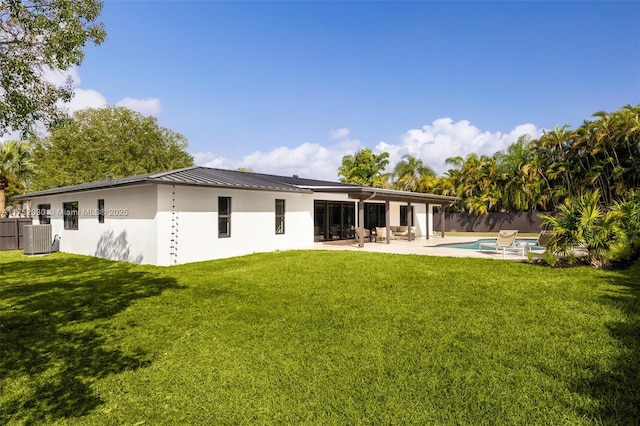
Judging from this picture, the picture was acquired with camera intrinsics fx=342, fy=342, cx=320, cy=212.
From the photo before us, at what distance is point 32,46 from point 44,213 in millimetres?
15842

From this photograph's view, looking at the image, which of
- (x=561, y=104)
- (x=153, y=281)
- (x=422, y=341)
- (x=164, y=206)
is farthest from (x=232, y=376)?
(x=561, y=104)

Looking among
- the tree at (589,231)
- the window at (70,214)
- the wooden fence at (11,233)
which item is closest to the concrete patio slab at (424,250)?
the tree at (589,231)

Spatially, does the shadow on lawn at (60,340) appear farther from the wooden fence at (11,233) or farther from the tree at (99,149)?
the tree at (99,149)

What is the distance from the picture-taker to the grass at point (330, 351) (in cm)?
347

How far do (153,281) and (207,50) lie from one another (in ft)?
42.1

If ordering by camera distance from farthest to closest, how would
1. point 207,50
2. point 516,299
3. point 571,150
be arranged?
point 571,150 → point 207,50 → point 516,299

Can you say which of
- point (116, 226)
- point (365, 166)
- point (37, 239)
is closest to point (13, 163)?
point (37, 239)

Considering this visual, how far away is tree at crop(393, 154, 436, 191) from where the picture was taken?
3797 centimetres

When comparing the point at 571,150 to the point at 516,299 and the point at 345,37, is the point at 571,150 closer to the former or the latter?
the point at 345,37

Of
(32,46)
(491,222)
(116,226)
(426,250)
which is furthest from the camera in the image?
(491,222)

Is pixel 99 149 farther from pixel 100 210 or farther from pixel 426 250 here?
pixel 426 250

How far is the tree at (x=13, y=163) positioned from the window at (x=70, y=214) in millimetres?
24032

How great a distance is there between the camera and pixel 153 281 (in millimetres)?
9922

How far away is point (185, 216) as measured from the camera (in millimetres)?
12914
